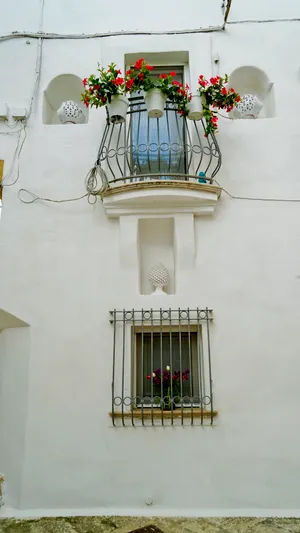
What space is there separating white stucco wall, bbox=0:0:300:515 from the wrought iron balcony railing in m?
0.15

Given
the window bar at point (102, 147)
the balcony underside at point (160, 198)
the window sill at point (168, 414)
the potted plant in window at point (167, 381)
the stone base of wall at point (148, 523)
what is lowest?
the stone base of wall at point (148, 523)

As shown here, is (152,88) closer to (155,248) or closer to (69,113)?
(69,113)

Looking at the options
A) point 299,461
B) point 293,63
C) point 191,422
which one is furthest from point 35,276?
point 293,63

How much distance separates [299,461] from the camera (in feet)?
9.99

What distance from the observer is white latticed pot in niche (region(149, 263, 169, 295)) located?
343 cm

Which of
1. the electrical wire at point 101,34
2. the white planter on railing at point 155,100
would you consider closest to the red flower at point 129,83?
the white planter on railing at point 155,100

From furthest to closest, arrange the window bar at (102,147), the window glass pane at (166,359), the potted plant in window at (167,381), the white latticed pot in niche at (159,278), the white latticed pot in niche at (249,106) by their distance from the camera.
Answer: the white latticed pot in niche at (249,106)
the window bar at (102,147)
the white latticed pot in niche at (159,278)
the window glass pane at (166,359)
the potted plant in window at (167,381)

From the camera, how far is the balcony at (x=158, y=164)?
3.38m

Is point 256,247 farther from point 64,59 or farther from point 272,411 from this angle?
point 64,59

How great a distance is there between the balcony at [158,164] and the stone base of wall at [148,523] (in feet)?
7.76

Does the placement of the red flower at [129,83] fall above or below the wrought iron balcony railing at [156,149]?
above

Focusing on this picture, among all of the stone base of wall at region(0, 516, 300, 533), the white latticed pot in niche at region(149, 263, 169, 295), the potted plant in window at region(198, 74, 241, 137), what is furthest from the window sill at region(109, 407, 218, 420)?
the potted plant in window at region(198, 74, 241, 137)

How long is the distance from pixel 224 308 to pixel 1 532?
89.8 inches

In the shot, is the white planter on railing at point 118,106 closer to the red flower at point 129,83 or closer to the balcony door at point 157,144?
the red flower at point 129,83
